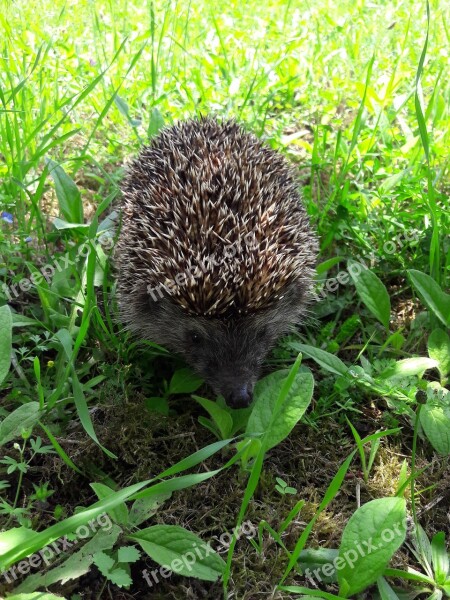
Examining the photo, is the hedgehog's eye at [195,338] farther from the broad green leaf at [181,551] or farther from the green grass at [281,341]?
the broad green leaf at [181,551]

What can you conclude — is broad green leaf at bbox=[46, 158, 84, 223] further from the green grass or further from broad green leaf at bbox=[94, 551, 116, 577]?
broad green leaf at bbox=[94, 551, 116, 577]

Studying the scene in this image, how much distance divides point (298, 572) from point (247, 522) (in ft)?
0.73

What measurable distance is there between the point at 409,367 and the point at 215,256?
86 centimetres

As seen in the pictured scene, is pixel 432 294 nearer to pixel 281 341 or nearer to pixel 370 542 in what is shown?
pixel 281 341

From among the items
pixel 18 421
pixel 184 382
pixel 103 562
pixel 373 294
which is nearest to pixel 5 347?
pixel 18 421

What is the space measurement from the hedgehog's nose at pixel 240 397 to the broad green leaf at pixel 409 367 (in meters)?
0.53

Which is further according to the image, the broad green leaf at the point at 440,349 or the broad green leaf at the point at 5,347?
the broad green leaf at the point at 440,349

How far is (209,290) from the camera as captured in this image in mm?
2230

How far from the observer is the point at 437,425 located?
2.19 m

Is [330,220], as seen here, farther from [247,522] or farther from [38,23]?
[38,23]

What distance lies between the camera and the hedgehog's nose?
87.2 inches

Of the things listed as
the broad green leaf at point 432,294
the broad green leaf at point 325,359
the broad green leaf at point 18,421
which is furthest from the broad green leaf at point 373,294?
the broad green leaf at point 18,421

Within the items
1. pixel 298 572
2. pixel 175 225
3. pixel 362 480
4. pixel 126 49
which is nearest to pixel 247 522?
pixel 298 572

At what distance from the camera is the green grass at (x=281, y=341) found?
6.68ft
